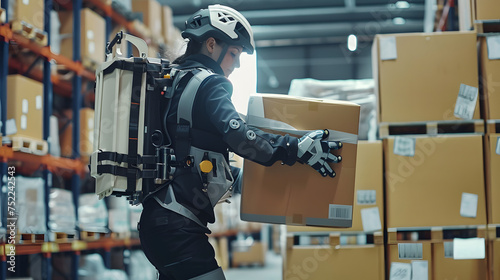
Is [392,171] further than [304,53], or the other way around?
[304,53]

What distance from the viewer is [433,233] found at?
4.28 metres

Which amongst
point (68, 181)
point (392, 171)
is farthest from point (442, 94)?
point (68, 181)

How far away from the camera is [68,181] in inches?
309

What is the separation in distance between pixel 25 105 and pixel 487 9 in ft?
13.3

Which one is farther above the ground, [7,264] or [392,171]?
[392,171]

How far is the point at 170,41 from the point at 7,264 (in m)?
4.79

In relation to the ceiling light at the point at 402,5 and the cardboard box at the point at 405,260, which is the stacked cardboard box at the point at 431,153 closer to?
the cardboard box at the point at 405,260

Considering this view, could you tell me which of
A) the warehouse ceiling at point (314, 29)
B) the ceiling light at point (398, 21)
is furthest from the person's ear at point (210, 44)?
the ceiling light at point (398, 21)

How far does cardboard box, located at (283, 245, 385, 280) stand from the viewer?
437 centimetres

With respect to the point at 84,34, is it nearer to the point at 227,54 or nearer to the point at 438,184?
the point at 227,54

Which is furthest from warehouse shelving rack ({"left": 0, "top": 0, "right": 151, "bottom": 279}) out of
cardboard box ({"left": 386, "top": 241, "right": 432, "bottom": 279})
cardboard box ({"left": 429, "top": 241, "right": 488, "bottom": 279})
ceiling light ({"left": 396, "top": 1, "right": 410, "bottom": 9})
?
ceiling light ({"left": 396, "top": 1, "right": 410, "bottom": 9})

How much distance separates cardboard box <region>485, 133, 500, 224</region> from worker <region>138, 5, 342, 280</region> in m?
1.65

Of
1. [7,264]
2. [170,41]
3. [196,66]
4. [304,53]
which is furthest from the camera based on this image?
[304,53]

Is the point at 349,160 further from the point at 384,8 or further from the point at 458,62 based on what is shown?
the point at 384,8
